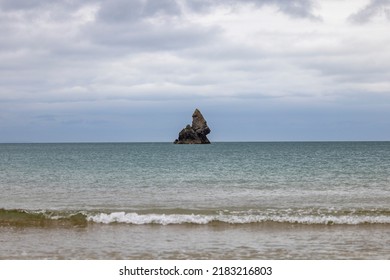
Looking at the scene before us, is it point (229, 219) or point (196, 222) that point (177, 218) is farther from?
point (229, 219)

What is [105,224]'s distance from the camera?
17953 millimetres

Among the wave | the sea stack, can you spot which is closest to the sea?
the wave

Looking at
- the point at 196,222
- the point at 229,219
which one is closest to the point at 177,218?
the point at 196,222

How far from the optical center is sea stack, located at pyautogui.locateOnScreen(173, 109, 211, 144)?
155 meters

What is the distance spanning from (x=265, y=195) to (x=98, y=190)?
10.8 metres

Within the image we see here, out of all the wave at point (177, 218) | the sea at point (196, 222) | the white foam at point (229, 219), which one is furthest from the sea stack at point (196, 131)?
the white foam at point (229, 219)

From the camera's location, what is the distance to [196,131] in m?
156

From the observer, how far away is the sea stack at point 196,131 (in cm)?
15462

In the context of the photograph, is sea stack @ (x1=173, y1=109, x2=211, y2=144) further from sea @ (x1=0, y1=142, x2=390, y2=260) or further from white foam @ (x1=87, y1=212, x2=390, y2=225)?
white foam @ (x1=87, y1=212, x2=390, y2=225)

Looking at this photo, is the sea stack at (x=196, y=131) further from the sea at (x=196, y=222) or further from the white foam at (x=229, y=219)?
the white foam at (x=229, y=219)

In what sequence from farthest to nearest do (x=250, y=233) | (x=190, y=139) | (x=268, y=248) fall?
1. (x=190, y=139)
2. (x=250, y=233)
3. (x=268, y=248)

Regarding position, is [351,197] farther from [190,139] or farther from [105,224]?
[190,139]
